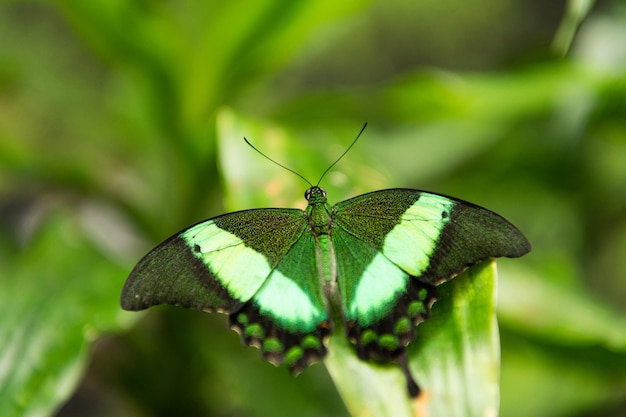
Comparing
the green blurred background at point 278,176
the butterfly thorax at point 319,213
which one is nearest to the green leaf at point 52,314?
the green blurred background at point 278,176

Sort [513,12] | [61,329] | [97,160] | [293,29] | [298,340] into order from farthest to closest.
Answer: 1. [513,12]
2. [97,160]
3. [293,29]
4. [61,329]
5. [298,340]

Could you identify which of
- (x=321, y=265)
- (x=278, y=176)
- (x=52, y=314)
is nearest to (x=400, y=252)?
(x=321, y=265)

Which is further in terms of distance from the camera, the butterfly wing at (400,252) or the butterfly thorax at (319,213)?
the butterfly thorax at (319,213)

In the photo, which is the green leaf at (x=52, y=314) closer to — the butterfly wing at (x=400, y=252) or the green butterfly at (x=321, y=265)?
the green butterfly at (x=321, y=265)

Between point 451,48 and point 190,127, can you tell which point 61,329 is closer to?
point 190,127

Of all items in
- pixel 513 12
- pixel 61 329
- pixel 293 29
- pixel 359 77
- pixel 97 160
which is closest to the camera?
pixel 61 329

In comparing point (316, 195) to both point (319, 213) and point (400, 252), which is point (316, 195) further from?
point (400, 252)

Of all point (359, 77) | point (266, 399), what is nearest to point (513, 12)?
point (359, 77)
